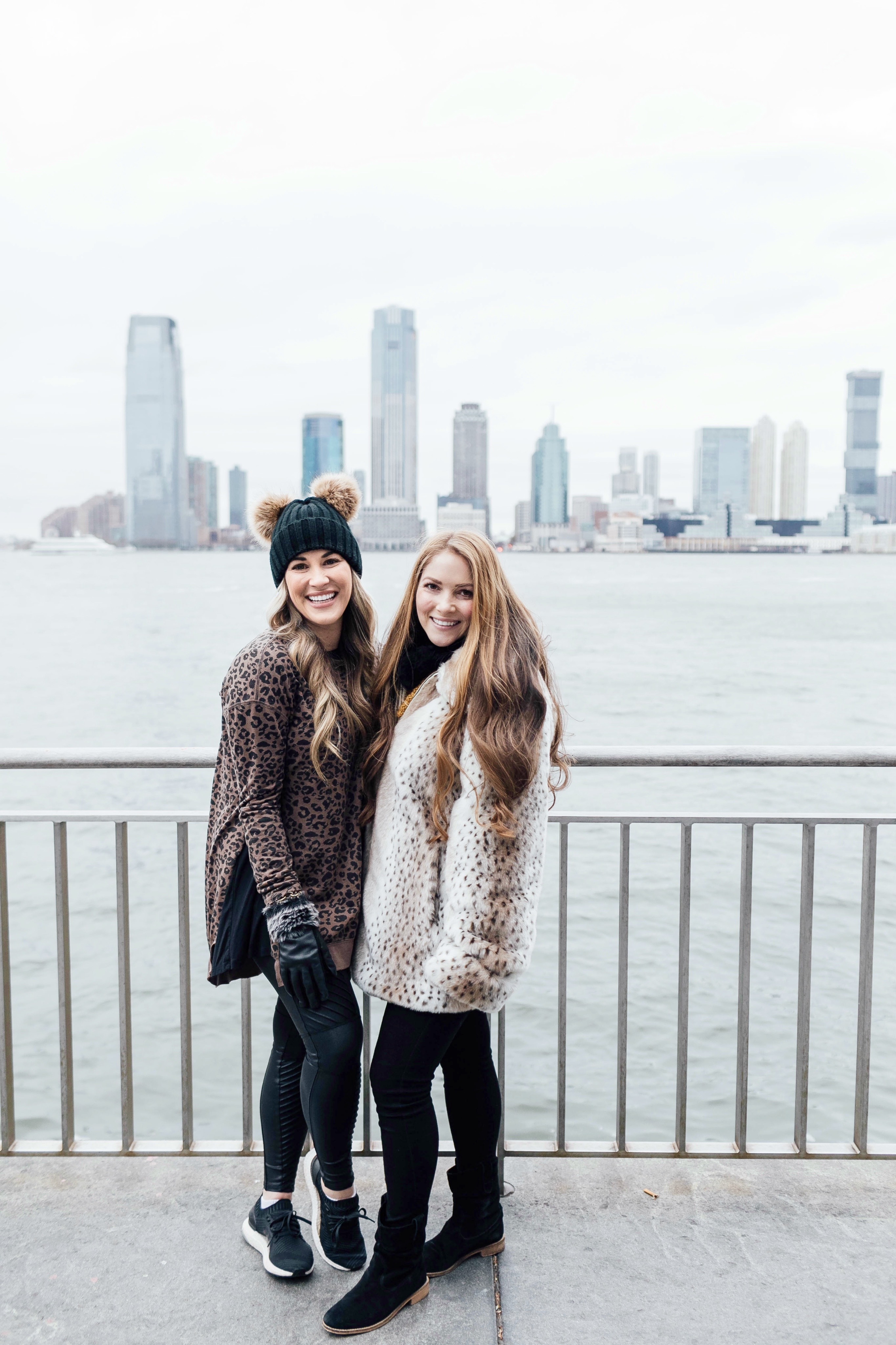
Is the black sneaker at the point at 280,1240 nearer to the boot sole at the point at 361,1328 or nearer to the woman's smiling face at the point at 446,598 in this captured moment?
the boot sole at the point at 361,1328

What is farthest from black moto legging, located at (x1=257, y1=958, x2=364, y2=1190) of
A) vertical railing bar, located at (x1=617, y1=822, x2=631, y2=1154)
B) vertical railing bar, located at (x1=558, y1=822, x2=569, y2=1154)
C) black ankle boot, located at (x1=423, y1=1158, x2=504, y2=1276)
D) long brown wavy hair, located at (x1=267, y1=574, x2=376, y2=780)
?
vertical railing bar, located at (x1=617, y1=822, x2=631, y2=1154)

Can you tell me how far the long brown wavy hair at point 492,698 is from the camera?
80.4 inches

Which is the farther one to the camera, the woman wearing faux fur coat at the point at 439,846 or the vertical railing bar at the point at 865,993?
the vertical railing bar at the point at 865,993

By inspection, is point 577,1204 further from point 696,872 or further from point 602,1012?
point 696,872

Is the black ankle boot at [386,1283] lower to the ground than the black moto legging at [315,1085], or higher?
lower

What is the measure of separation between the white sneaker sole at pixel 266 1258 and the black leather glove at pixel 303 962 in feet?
2.16

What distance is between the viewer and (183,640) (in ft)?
164

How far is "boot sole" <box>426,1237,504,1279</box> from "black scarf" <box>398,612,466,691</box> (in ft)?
4.28

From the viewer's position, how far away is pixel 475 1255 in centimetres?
233

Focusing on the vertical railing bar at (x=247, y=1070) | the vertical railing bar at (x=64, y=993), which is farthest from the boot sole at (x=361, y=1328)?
the vertical railing bar at (x=64, y=993)

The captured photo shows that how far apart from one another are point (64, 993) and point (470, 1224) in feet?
3.91

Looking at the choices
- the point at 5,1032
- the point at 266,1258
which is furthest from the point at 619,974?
the point at 5,1032

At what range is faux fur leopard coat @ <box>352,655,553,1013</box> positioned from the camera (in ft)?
6.70

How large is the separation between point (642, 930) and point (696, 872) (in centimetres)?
260
